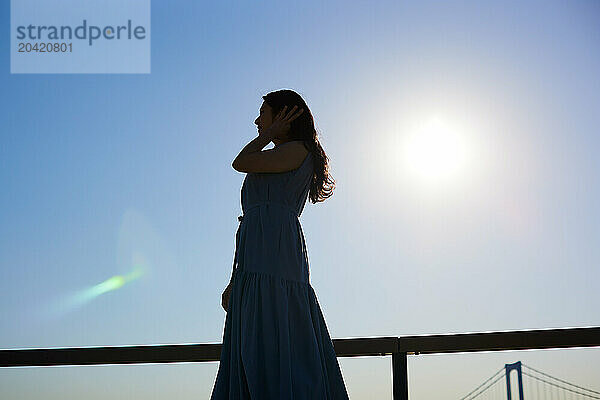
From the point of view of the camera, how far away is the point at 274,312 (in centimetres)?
185

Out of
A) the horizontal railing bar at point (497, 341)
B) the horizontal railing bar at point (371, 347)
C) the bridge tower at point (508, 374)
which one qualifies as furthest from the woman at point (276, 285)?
the bridge tower at point (508, 374)

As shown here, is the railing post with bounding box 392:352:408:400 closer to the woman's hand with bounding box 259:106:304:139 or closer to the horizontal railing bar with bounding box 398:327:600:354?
the horizontal railing bar with bounding box 398:327:600:354

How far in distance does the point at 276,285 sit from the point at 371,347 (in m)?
0.50

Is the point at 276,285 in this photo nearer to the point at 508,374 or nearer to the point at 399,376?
the point at 399,376

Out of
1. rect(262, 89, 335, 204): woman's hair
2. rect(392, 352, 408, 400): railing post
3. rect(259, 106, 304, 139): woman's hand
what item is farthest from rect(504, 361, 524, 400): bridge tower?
rect(259, 106, 304, 139): woman's hand

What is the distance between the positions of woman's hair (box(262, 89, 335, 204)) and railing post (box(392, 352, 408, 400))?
63 centimetres

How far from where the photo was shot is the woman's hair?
6.69 ft

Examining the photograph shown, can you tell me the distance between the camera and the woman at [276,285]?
1.80m

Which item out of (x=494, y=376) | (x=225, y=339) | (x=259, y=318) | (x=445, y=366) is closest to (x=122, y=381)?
(x=225, y=339)

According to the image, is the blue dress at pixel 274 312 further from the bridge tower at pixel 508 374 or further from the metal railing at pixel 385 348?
the bridge tower at pixel 508 374

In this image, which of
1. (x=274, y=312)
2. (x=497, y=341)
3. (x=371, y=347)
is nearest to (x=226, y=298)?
(x=274, y=312)

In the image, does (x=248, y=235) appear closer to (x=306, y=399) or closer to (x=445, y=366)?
(x=306, y=399)

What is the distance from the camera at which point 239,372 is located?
1802 mm

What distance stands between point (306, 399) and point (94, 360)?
31.9 inches
